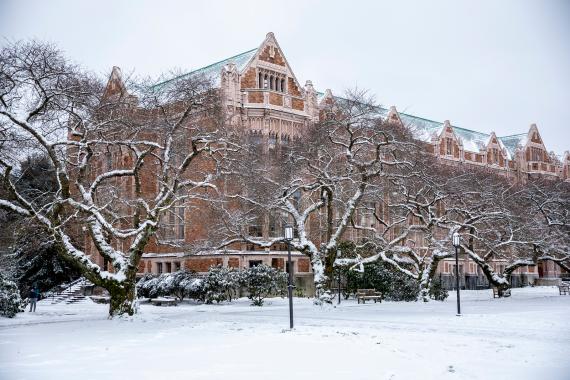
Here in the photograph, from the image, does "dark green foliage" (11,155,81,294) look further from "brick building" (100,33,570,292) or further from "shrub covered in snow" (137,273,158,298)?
"brick building" (100,33,570,292)

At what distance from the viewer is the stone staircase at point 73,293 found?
37781 millimetres

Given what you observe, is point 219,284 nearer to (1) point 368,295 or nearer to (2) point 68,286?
(1) point 368,295

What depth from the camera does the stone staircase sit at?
37.8 m

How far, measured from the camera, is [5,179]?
19922 millimetres

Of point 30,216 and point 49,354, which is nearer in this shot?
point 49,354

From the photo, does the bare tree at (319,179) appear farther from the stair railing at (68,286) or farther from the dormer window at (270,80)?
the stair railing at (68,286)

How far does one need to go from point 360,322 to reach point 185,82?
11986mm

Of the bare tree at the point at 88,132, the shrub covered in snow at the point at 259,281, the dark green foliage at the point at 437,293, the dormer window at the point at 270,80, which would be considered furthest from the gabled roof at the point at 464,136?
the bare tree at the point at 88,132

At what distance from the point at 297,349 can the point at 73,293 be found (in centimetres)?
3103

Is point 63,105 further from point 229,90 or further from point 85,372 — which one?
point 229,90

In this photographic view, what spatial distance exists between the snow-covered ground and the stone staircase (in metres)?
17.6

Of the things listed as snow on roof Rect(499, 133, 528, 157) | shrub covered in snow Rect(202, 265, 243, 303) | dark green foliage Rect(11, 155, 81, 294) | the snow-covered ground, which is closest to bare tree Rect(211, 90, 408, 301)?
shrub covered in snow Rect(202, 265, 243, 303)

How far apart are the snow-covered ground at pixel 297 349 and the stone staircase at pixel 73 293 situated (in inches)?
691

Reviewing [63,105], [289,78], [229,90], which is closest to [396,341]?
[63,105]
